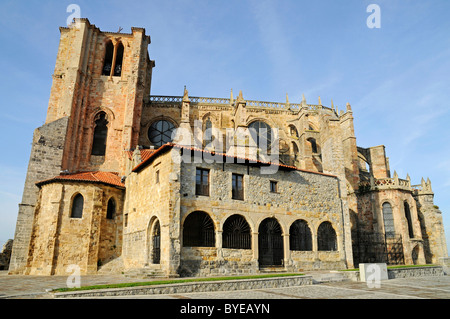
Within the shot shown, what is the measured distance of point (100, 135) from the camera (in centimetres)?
2884

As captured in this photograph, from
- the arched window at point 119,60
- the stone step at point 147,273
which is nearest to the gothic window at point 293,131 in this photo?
the arched window at point 119,60

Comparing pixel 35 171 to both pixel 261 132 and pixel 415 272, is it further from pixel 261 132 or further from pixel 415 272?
pixel 415 272

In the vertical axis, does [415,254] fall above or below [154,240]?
below

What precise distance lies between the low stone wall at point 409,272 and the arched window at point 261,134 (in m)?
18.3

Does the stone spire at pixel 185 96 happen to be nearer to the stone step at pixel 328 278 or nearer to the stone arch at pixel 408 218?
the stone step at pixel 328 278

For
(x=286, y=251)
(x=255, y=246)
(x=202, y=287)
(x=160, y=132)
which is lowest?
(x=202, y=287)

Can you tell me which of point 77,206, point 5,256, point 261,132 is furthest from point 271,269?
point 5,256

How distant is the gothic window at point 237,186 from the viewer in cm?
1917

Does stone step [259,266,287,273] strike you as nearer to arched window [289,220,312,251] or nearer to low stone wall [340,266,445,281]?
arched window [289,220,312,251]

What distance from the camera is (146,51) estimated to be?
3269 cm

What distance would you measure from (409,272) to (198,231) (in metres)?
12.3

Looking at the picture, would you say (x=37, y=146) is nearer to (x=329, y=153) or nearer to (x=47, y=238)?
(x=47, y=238)

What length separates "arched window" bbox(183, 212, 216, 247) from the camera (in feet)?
56.6
